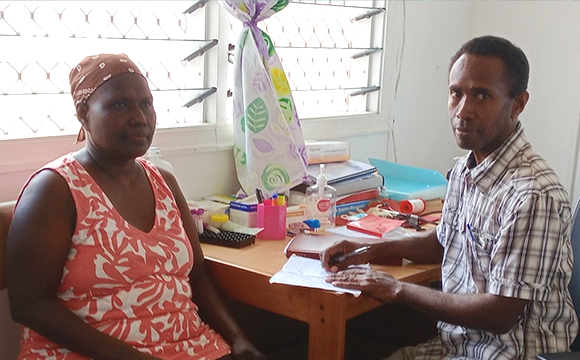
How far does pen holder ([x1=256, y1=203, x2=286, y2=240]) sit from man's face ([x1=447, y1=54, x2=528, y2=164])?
0.63 meters

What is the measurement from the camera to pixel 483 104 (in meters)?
1.52

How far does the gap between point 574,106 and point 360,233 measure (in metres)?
1.58

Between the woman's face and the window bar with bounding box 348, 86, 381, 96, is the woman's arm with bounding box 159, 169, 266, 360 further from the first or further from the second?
the window bar with bounding box 348, 86, 381, 96

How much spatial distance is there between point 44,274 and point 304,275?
1.95ft

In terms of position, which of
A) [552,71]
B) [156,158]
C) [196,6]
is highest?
[196,6]

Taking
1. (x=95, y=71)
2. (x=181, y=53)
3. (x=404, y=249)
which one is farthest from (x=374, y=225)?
(x=95, y=71)

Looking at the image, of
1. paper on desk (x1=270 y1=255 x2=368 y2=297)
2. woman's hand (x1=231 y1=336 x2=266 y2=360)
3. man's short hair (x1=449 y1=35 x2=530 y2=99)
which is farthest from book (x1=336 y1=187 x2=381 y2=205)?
man's short hair (x1=449 y1=35 x2=530 y2=99)

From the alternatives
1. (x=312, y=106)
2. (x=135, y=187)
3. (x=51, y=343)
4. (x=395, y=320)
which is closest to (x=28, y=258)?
(x=51, y=343)

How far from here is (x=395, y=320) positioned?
2146 millimetres

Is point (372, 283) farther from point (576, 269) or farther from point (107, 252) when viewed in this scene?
point (107, 252)

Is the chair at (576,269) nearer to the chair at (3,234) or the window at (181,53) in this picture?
the window at (181,53)

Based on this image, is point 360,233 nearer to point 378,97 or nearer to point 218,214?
point 218,214

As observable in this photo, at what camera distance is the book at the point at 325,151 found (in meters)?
2.41

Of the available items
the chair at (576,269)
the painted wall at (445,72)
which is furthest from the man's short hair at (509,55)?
the painted wall at (445,72)
